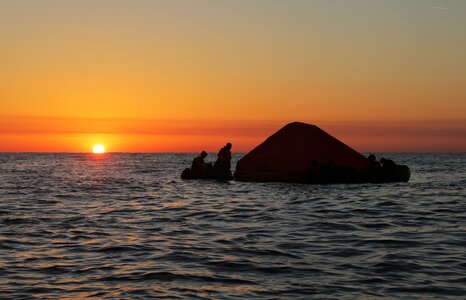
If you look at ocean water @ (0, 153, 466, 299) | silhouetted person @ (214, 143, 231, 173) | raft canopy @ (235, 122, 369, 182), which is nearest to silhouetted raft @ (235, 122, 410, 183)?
raft canopy @ (235, 122, 369, 182)

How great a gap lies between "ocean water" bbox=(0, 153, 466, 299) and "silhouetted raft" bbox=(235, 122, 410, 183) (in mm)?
11186

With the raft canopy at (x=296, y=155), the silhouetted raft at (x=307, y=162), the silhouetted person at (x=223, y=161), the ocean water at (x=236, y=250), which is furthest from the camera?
the silhouetted person at (x=223, y=161)

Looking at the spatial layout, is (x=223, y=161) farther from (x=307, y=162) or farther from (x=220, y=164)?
(x=307, y=162)

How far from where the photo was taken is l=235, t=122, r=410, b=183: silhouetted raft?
3638 cm

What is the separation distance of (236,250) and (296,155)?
2448cm

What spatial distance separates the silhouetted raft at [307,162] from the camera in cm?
3638

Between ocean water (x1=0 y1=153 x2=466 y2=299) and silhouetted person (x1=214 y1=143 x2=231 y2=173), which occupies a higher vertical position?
silhouetted person (x1=214 y1=143 x2=231 y2=173)

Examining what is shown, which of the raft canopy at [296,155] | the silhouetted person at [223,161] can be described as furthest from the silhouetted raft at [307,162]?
the silhouetted person at [223,161]

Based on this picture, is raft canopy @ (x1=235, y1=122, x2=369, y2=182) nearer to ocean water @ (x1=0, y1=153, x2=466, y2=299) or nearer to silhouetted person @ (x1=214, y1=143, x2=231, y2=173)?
silhouetted person @ (x1=214, y1=143, x2=231, y2=173)

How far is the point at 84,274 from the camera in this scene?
10.9m

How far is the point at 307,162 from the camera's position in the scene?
37.3m


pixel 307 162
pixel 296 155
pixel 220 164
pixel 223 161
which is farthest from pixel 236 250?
pixel 220 164

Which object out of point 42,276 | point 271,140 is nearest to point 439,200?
point 271,140

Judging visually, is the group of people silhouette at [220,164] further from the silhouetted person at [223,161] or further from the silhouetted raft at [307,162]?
the silhouetted raft at [307,162]
